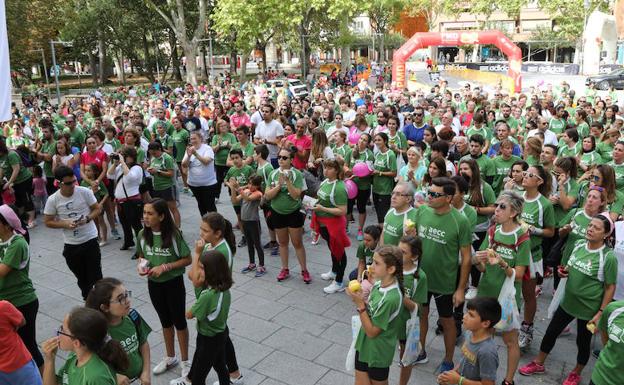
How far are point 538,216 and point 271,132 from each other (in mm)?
5954

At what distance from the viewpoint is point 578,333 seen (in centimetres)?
449

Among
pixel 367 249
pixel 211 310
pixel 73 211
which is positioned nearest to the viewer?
pixel 211 310

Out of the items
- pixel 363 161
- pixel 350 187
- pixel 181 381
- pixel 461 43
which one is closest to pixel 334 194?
pixel 350 187

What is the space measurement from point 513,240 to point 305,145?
4.98 m

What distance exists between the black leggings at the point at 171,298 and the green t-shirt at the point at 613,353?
328 cm

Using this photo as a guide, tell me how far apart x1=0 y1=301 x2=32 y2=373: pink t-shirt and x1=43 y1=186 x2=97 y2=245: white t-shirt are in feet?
6.73

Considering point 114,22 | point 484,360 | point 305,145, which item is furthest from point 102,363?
point 114,22

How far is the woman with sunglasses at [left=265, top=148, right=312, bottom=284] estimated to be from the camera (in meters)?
6.46

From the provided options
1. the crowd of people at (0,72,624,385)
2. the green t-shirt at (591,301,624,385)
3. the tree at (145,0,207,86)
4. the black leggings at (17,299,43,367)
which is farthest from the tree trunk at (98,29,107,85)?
the green t-shirt at (591,301,624,385)

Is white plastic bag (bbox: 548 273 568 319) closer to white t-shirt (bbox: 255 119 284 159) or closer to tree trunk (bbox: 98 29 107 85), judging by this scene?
white t-shirt (bbox: 255 119 284 159)

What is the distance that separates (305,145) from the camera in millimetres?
8969

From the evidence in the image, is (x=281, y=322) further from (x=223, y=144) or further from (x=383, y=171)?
(x=223, y=144)

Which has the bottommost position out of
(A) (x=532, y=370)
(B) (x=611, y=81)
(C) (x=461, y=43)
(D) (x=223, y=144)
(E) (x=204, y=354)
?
(A) (x=532, y=370)

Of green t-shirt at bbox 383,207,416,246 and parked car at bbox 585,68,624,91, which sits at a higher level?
parked car at bbox 585,68,624,91
